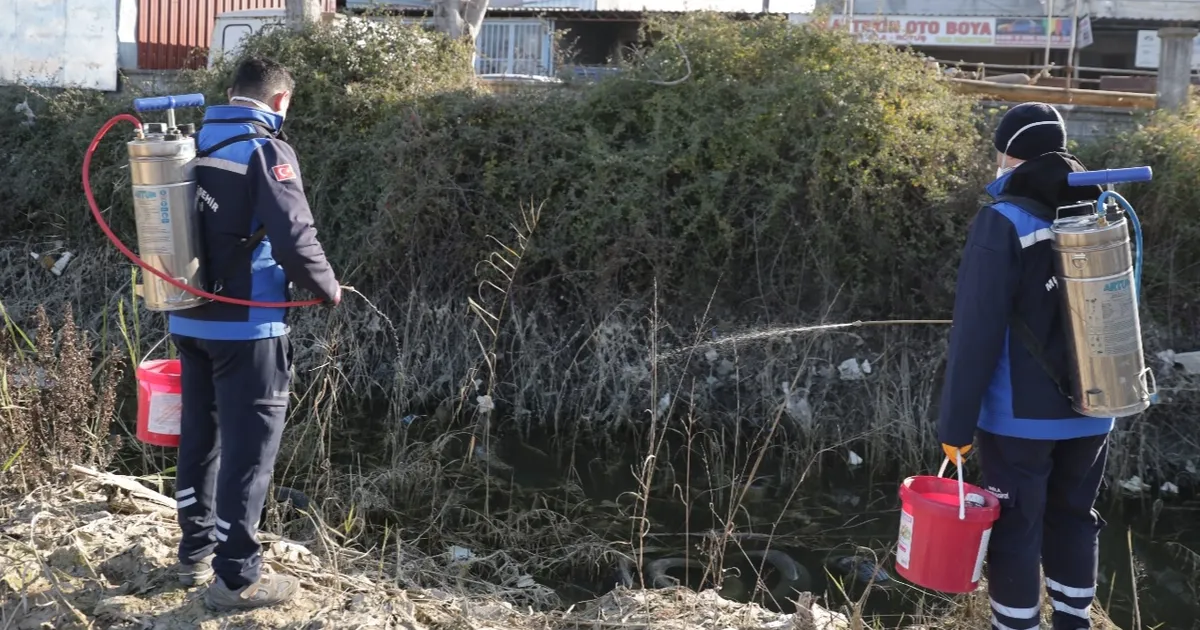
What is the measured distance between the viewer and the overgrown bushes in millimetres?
7387

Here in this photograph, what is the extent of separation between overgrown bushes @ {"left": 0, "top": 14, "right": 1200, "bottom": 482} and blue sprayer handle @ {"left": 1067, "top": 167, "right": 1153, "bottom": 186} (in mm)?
3915

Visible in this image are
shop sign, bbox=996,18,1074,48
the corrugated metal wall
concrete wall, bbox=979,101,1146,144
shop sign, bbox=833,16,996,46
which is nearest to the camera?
concrete wall, bbox=979,101,1146,144

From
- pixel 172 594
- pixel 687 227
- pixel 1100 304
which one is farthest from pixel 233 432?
pixel 687 227

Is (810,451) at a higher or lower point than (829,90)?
lower

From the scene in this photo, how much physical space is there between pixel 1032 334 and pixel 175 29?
15617mm

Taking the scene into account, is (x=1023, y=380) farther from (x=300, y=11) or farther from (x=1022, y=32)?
(x=1022, y=32)

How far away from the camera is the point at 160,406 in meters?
3.67

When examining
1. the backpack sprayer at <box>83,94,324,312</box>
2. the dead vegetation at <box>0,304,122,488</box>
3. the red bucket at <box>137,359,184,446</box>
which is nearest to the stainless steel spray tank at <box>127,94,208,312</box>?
the backpack sprayer at <box>83,94,324,312</box>

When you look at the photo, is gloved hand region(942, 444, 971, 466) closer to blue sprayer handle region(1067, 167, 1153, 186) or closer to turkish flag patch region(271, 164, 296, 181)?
blue sprayer handle region(1067, 167, 1153, 186)

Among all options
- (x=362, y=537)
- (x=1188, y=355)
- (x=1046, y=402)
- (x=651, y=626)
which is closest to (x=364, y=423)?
(x=362, y=537)

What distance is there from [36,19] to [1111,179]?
13653 mm

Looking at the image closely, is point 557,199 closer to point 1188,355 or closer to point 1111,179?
point 1188,355

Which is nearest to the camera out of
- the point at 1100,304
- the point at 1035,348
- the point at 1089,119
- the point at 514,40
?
the point at 1100,304

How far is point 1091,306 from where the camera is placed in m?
3.08
